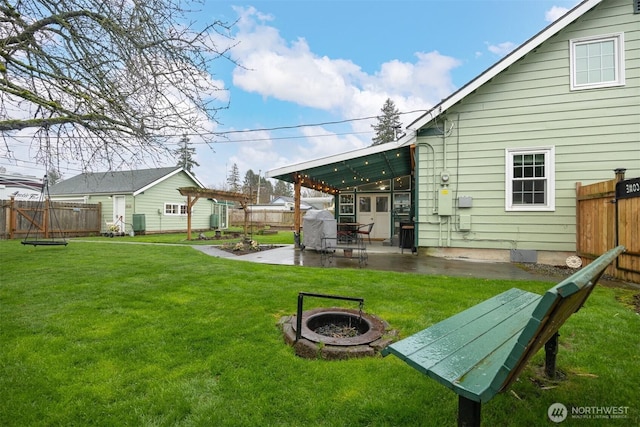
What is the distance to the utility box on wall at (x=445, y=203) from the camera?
7.90 metres

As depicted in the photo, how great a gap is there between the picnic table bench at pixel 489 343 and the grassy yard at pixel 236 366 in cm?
48

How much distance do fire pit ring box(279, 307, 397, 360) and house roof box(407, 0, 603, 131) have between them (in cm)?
615

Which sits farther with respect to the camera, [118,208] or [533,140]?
[118,208]

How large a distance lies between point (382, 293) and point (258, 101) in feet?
33.0

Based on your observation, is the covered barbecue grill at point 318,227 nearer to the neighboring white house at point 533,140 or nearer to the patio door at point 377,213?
the neighboring white house at point 533,140

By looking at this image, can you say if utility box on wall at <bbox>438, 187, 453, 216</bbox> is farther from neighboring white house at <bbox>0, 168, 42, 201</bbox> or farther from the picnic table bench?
neighboring white house at <bbox>0, 168, 42, 201</bbox>

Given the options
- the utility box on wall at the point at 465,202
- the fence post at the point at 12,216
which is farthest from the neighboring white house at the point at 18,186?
the utility box on wall at the point at 465,202

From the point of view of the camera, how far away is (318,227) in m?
8.91

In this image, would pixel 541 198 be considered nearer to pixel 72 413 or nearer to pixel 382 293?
pixel 382 293

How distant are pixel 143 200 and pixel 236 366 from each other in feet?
64.2

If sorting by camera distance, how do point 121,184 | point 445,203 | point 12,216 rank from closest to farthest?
point 445,203
point 12,216
point 121,184

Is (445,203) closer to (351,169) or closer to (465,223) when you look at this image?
(465,223)

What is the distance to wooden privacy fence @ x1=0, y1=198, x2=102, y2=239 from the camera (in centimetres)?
1388

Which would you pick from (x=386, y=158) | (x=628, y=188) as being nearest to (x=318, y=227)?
(x=386, y=158)
